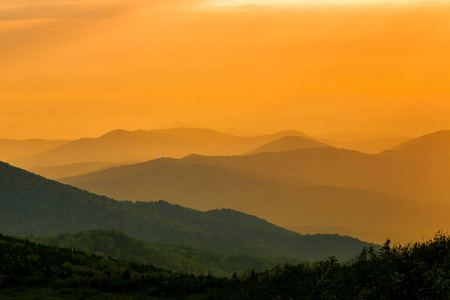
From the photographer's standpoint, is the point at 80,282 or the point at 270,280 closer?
the point at 270,280

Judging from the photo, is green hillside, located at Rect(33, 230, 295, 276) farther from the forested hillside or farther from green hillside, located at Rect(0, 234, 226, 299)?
the forested hillside

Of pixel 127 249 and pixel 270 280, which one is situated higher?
pixel 127 249

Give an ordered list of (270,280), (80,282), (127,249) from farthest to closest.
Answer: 1. (127,249)
2. (80,282)
3. (270,280)

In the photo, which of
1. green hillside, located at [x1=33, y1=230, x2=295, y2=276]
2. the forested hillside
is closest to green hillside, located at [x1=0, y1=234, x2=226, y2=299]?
the forested hillside

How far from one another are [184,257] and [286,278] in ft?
521

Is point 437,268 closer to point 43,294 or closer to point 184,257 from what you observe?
point 43,294

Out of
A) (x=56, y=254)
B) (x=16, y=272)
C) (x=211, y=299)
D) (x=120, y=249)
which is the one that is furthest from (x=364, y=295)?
(x=120, y=249)

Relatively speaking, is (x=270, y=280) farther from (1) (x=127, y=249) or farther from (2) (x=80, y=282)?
(1) (x=127, y=249)

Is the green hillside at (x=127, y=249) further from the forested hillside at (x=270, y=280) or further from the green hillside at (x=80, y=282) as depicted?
the forested hillside at (x=270, y=280)

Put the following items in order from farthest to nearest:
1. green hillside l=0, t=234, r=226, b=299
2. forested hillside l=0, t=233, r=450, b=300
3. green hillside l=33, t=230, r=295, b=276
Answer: green hillside l=33, t=230, r=295, b=276 → green hillside l=0, t=234, r=226, b=299 → forested hillside l=0, t=233, r=450, b=300

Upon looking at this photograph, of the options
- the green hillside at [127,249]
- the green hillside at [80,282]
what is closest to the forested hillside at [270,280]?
the green hillside at [80,282]

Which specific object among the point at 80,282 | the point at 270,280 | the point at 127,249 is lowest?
the point at 80,282

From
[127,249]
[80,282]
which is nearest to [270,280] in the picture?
[80,282]

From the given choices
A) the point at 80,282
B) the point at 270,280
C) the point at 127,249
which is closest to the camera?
the point at 270,280
